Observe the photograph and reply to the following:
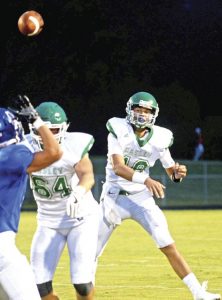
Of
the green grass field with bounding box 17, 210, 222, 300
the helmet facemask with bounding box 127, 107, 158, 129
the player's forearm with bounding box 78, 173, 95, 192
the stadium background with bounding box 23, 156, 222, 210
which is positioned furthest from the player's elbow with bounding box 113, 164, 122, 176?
the stadium background with bounding box 23, 156, 222, 210

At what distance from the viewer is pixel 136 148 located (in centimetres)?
927

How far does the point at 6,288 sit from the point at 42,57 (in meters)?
28.1

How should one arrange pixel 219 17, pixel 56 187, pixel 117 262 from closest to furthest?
pixel 56 187 < pixel 117 262 < pixel 219 17

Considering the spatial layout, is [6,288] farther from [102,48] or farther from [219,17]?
[219,17]

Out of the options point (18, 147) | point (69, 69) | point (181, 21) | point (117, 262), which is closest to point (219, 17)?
point (181, 21)

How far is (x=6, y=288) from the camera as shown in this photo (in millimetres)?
5887

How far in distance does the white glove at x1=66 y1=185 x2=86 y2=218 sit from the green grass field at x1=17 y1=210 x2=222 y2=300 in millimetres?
2559

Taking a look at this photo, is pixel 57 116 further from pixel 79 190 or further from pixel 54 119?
pixel 79 190

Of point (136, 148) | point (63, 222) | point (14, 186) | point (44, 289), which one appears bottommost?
point (44, 289)

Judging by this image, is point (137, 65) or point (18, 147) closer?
point (18, 147)

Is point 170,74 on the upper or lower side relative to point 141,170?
lower

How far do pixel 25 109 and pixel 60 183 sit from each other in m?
1.34

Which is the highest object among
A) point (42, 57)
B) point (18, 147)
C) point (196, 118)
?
point (18, 147)

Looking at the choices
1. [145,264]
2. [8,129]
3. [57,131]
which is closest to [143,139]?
[57,131]
